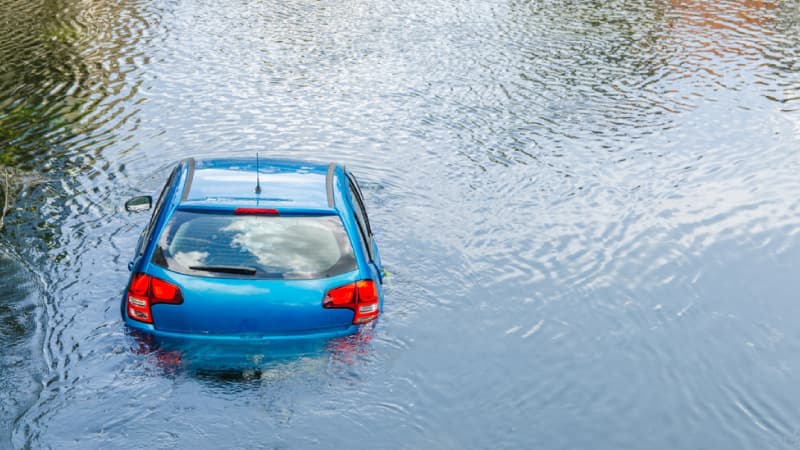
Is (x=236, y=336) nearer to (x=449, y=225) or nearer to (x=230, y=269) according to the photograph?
(x=230, y=269)

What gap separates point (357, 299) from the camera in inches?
322

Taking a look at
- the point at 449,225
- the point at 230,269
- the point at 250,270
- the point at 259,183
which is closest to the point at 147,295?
the point at 230,269

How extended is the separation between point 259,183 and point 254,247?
701 millimetres

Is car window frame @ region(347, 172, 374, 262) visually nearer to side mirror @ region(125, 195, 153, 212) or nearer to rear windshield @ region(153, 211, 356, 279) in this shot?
rear windshield @ region(153, 211, 356, 279)

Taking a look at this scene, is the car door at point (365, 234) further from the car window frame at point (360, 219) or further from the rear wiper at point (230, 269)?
the rear wiper at point (230, 269)

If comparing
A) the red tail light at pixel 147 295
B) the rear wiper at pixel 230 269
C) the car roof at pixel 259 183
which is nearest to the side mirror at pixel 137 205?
the car roof at pixel 259 183

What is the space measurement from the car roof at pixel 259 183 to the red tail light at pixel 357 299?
2.18 ft

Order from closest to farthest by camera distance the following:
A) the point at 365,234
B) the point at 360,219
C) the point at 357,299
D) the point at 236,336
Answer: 1. the point at 236,336
2. the point at 357,299
3. the point at 365,234
4. the point at 360,219

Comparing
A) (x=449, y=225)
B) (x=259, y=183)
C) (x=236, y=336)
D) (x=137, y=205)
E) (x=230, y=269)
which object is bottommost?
(x=449, y=225)

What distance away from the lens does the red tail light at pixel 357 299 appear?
26.5 ft

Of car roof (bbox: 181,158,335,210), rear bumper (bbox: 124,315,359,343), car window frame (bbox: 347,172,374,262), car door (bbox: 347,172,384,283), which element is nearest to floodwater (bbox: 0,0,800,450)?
rear bumper (bbox: 124,315,359,343)

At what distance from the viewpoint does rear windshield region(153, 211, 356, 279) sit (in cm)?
792

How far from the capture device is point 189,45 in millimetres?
23281

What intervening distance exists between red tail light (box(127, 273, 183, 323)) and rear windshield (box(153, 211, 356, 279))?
0.15m
